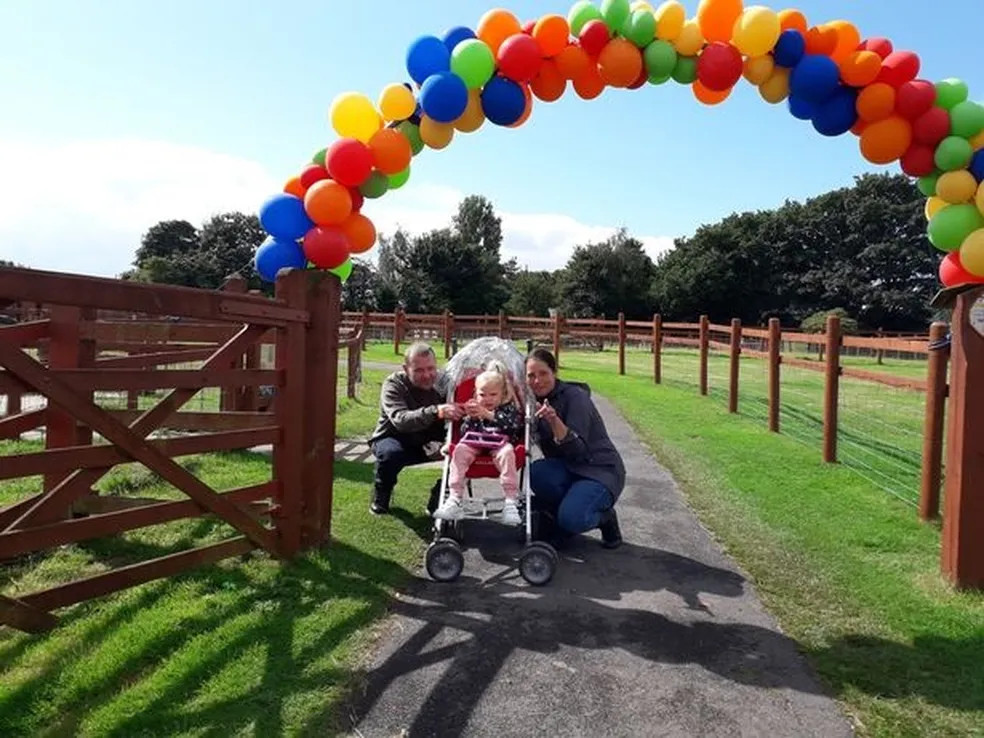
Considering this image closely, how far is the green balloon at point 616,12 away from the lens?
207 inches

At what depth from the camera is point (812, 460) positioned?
29.6ft

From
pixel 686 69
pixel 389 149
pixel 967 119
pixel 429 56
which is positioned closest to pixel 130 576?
pixel 389 149

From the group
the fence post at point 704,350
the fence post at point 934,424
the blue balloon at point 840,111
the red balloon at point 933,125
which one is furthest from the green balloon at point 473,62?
the fence post at point 704,350

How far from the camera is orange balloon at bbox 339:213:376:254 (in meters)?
5.49

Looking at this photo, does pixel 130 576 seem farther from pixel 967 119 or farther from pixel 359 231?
pixel 967 119

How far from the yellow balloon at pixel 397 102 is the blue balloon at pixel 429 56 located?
0.49 feet

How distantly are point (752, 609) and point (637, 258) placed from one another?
2480 inches

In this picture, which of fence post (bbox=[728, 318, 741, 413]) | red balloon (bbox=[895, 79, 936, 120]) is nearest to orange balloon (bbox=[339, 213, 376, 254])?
red balloon (bbox=[895, 79, 936, 120])

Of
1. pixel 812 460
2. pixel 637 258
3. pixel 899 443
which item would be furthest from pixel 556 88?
pixel 637 258

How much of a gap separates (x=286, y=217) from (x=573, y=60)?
7.21 feet

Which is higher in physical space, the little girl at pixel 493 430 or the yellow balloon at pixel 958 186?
the yellow balloon at pixel 958 186

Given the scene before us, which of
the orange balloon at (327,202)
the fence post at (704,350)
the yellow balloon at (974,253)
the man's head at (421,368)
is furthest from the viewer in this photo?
the fence post at (704,350)

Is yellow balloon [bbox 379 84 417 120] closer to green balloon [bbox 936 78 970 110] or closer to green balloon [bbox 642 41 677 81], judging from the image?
green balloon [bbox 642 41 677 81]

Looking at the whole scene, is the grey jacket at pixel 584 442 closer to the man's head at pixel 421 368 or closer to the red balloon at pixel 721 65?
the man's head at pixel 421 368
